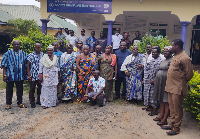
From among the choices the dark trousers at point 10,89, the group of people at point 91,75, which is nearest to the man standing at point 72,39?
the group of people at point 91,75

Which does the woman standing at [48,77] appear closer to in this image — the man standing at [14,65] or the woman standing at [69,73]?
the woman standing at [69,73]

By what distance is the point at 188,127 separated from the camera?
400cm

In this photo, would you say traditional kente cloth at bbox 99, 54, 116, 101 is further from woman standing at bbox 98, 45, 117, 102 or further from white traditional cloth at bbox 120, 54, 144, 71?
white traditional cloth at bbox 120, 54, 144, 71

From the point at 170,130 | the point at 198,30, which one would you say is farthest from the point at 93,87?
the point at 198,30

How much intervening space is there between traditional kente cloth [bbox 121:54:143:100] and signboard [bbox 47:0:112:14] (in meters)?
3.89

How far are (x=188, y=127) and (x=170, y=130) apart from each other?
476 millimetres

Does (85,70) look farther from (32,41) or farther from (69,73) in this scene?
(32,41)

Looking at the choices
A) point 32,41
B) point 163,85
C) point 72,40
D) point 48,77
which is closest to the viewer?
point 163,85

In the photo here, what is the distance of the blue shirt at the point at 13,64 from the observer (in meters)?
4.54

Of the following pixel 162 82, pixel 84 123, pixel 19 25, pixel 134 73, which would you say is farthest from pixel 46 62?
pixel 19 25

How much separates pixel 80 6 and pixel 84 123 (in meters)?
5.97

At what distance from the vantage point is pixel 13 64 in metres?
4.58

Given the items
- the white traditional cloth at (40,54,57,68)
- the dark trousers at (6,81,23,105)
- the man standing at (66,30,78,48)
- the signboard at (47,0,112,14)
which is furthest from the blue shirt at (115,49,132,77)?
the signboard at (47,0,112,14)

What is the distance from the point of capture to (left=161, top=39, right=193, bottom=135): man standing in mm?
3396
